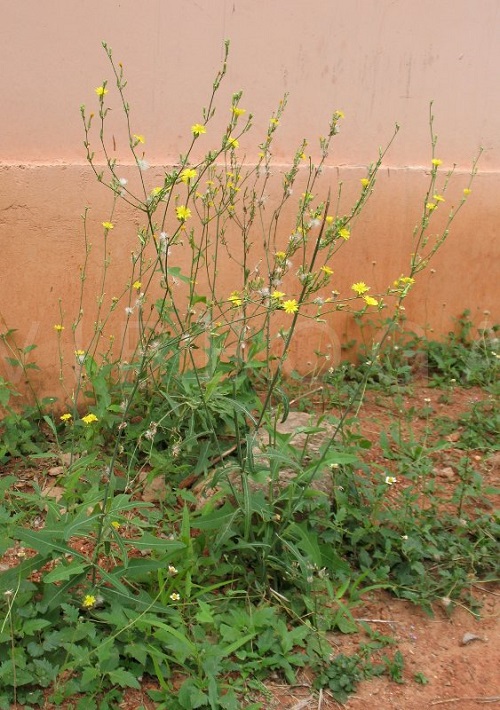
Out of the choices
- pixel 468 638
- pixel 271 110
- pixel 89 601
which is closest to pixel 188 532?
pixel 89 601

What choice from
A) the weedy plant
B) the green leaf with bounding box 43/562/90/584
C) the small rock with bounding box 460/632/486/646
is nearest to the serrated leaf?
the weedy plant

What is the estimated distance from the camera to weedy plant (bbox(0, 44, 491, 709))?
2.42 meters

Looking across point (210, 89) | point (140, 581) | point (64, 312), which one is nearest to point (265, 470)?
point (140, 581)

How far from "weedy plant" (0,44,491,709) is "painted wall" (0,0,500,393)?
12 centimetres

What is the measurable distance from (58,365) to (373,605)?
5.55ft

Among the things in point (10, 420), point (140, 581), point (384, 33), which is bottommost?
point (140, 581)

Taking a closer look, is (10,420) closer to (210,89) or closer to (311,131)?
(210,89)

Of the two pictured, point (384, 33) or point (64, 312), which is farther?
point (384, 33)

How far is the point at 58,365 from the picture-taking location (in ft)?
12.1

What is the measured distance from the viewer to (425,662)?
2.73 meters

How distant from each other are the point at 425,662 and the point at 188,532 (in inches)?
34.4

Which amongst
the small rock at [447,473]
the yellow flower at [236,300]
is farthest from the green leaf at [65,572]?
the small rock at [447,473]

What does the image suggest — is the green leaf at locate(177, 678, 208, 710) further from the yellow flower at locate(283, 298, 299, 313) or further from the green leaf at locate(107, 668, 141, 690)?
the yellow flower at locate(283, 298, 299, 313)

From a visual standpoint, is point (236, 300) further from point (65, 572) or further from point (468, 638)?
point (468, 638)
